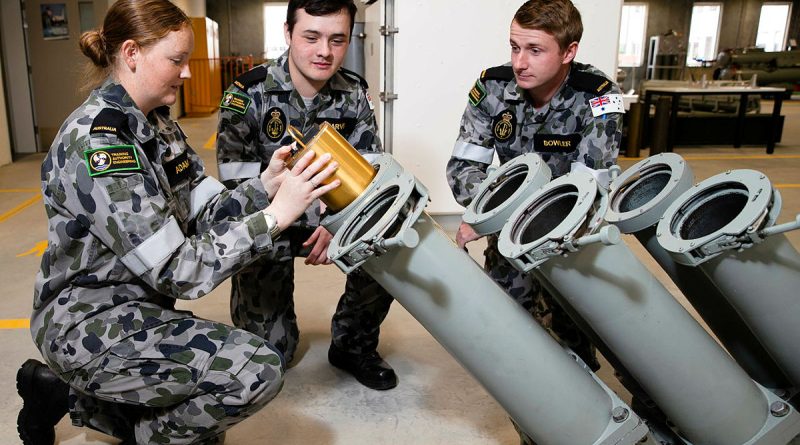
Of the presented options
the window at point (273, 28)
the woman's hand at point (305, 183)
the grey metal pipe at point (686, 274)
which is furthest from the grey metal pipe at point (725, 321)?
the window at point (273, 28)

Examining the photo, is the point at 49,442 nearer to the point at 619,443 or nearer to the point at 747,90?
the point at 619,443

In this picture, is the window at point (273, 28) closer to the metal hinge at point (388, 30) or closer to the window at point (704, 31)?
the window at point (704, 31)

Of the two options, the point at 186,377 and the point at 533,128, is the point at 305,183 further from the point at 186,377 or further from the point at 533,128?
the point at 533,128

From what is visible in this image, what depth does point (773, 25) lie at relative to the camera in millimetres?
15508

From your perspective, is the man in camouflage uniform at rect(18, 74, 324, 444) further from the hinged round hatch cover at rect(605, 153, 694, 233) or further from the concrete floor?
the hinged round hatch cover at rect(605, 153, 694, 233)

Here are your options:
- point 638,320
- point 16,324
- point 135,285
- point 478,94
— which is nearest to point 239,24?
point 16,324

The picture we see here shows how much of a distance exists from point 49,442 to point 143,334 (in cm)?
62

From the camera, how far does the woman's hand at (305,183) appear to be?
4.13 ft

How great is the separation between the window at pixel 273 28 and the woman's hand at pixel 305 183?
13947mm

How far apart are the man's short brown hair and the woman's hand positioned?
2.72 feet

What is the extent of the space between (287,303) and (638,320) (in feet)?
4.01

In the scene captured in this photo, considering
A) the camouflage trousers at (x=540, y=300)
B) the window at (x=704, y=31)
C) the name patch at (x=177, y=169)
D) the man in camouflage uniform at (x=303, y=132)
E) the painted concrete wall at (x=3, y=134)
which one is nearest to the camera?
the name patch at (x=177, y=169)

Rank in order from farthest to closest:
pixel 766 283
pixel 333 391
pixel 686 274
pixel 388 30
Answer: pixel 388 30 → pixel 333 391 → pixel 686 274 → pixel 766 283

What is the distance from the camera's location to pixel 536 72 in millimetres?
1810
